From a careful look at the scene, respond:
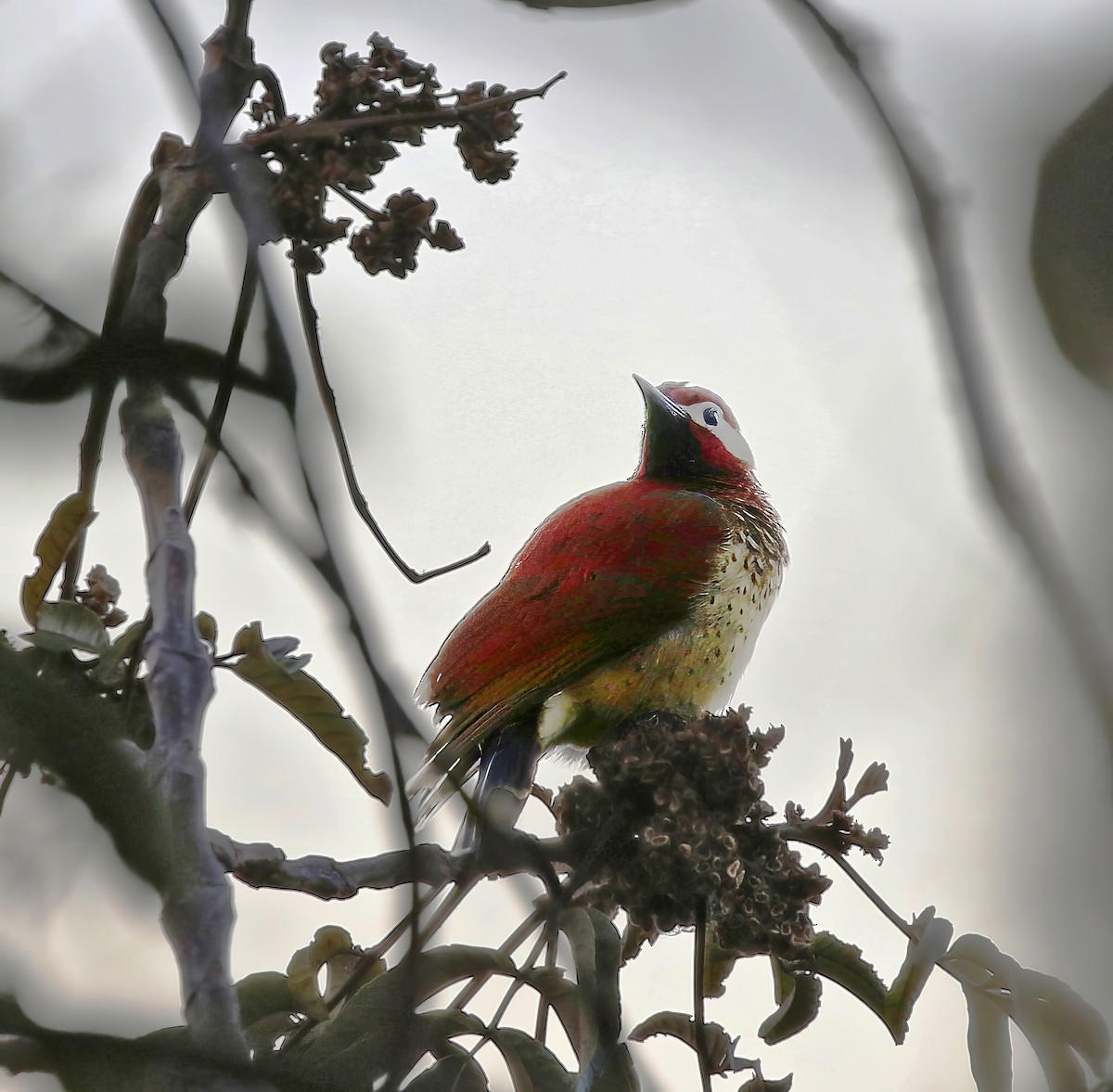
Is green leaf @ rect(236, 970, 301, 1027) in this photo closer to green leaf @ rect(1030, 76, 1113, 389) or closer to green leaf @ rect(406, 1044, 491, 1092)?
green leaf @ rect(406, 1044, 491, 1092)

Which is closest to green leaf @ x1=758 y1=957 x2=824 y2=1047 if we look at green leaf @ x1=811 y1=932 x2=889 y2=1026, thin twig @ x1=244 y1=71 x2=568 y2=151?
green leaf @ x1=811 y1=932 x2=889 y2=1026

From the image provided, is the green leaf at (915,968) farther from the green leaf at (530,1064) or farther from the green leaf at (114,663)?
the green leaf at (114,663)

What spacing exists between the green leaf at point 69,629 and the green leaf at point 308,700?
6 centimetres

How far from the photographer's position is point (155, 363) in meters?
0.49

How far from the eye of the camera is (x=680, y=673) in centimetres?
80

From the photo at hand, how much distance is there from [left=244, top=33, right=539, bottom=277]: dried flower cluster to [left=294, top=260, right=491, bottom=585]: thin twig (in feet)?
0.07

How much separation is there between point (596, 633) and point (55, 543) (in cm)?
34

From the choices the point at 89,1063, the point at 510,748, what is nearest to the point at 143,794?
the point at 89,1063

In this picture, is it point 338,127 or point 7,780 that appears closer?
point 7,780

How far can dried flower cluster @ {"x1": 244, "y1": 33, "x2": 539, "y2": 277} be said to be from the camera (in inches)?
21.6

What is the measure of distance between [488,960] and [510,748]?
191 mm

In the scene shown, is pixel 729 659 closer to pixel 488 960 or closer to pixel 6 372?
pixel 488 960

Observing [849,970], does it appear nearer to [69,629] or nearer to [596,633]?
[596,633]

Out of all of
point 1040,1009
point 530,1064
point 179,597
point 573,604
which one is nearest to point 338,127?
point 179,597
